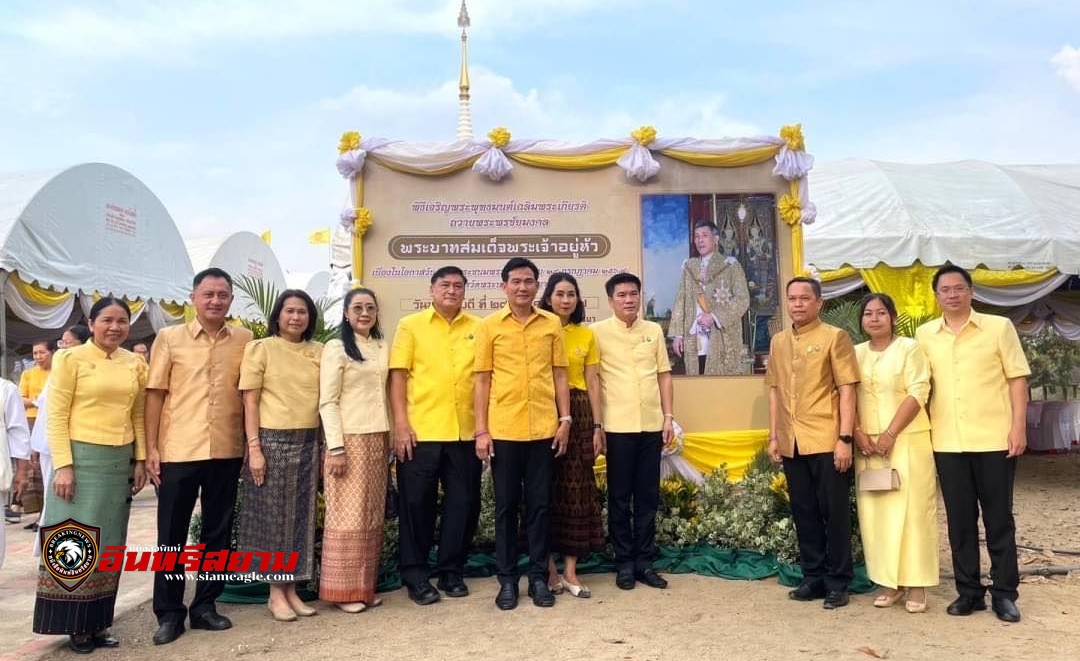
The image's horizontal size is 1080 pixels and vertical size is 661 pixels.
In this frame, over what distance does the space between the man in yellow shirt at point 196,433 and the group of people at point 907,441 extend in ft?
8.53

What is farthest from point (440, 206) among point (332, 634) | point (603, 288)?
point (332, 634)

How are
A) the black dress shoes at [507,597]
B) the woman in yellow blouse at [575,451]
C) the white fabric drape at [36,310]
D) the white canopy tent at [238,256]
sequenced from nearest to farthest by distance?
the black dress shoes at [507,597] < the woman in yellow blouse at [575,451] < the white fabric drape at [36,310] < the white canopy tent at [238,256]

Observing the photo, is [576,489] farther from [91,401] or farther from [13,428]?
[13,428]

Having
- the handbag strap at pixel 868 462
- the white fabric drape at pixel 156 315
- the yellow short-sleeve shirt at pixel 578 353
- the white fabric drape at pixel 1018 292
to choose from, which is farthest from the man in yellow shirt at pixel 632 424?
the white fabric drape at pixel 156 315

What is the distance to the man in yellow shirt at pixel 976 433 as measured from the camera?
3576 millimetres

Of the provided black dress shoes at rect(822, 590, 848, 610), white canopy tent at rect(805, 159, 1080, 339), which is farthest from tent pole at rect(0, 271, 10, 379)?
white canopy tent at rect(805, 159, 1080, 339)

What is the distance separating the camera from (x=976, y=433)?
359 cm

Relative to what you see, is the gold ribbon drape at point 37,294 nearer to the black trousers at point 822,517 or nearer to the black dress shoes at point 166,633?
the black dress shoes at point 166,633

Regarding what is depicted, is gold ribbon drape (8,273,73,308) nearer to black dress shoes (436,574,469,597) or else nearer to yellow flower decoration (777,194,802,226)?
black dress shoes (436,574,469,597)

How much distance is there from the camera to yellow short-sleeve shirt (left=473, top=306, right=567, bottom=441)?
376 cm

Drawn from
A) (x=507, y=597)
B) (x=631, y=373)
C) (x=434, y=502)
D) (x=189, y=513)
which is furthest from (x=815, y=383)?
(x=189, y=513)

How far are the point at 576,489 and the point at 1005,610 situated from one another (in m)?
1.96

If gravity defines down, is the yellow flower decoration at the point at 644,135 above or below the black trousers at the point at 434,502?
above

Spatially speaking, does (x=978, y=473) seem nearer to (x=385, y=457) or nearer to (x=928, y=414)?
(x=928, y=414)
